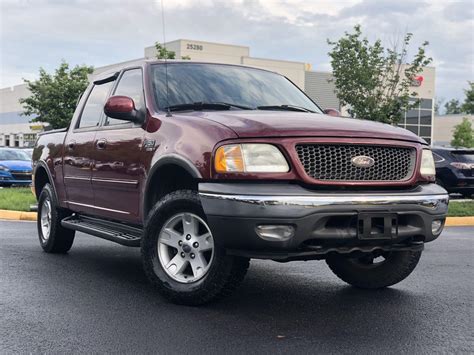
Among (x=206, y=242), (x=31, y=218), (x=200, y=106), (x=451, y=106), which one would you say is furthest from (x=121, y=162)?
(x=451, y=106)

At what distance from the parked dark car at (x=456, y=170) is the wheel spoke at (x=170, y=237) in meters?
11.4

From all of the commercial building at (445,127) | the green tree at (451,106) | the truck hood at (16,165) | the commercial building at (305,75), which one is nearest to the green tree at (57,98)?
the truck hood at (16,165)

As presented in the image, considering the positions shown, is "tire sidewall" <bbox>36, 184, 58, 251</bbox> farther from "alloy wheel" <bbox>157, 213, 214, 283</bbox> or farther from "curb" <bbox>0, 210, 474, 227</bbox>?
"curb" <bbox>0, 210, 474, 227</bbox>

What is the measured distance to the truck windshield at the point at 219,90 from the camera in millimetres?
5523

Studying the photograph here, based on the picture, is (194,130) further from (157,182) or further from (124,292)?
(124,292)

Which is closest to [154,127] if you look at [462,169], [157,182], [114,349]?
[157,182]

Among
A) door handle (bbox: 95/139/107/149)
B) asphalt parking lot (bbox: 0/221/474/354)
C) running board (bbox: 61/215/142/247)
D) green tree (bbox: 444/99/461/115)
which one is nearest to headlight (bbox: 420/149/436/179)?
asphalt parking lot (bbox: 0/221/474/354)

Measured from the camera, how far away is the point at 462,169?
49.7 ft

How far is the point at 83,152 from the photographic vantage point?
21.0 feet

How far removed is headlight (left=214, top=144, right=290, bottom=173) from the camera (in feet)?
14.1

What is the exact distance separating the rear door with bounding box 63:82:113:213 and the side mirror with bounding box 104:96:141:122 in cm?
88

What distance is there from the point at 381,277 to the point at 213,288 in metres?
1.65

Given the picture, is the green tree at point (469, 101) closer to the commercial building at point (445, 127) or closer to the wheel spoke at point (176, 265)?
the wheel spoke at point (176, 265)

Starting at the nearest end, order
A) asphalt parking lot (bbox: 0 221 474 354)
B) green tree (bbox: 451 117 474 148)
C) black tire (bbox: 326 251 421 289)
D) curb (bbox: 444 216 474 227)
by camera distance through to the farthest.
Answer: asphalt parking lot (bbox: 0 221 474 354), black tire (bbox: 326 251 421 289), curb (bbox: 444 216 474 227), green tree (bbox: 451 117 474 148)
